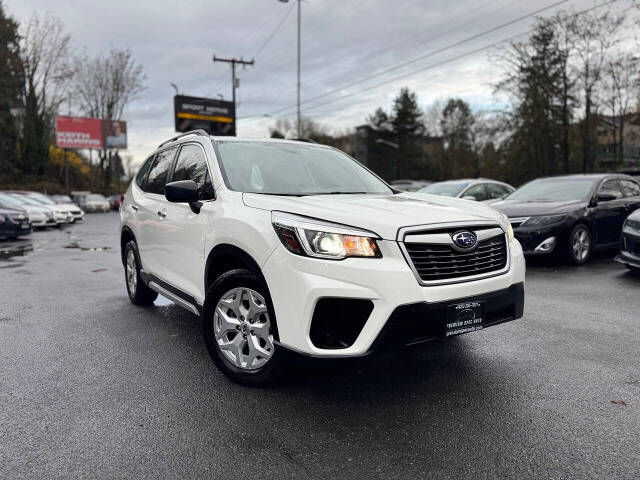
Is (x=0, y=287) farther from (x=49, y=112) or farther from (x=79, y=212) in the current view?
(x=49, y=112)

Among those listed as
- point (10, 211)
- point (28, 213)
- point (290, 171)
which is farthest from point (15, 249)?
point (290, 171)

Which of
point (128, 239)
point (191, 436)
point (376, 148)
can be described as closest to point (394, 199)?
point (191, 436)

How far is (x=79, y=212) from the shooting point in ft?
86.3

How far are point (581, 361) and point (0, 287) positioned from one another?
754 centimetres

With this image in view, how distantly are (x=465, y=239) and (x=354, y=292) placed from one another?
2.75 feet

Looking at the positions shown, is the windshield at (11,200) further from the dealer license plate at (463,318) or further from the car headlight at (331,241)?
the dealer license plate at (463,318)

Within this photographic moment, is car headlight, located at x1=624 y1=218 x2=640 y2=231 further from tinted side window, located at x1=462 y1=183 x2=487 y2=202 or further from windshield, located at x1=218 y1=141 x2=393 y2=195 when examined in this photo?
tinted side window, located at x1=462 y1=183 x2=487 y2=202

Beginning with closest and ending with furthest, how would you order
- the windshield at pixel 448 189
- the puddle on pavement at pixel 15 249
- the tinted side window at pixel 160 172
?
the tinted side window at pixel 160 172 → the puddle on pavement at pixel 15 249 → the windshield at pixel 448 189

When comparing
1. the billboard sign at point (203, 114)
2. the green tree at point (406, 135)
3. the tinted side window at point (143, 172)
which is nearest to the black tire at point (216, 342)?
the tinted side window at point (143, 172)

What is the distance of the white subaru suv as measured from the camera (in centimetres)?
292

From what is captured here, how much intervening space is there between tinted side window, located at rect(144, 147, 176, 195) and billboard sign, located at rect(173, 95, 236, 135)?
111 ft

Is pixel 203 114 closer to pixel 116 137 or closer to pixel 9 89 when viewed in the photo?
pixel 116 137

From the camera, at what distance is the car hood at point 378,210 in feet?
10.0

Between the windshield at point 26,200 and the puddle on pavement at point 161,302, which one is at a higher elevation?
the windshield at point 26,200
